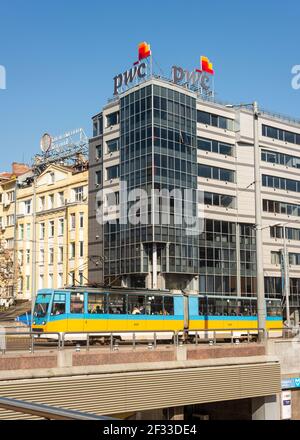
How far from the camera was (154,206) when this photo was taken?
5662cm

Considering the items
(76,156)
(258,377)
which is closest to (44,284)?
(76,156)

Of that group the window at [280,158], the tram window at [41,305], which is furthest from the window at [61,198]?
the tram window at [41,305]

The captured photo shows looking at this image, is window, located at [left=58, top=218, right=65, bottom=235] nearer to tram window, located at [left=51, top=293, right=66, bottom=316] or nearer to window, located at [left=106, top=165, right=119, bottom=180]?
window, located at [left=106, top=165, right=119, bottom=180]

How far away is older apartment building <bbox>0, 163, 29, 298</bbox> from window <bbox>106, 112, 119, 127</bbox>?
1964 centimetres

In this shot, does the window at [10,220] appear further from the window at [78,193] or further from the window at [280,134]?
the window at [280,134]

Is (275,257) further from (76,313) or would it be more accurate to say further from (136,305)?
(76,313)

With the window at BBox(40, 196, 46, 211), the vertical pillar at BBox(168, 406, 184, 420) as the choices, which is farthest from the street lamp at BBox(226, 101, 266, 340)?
the window at BBox(40, 196, 46, 211)

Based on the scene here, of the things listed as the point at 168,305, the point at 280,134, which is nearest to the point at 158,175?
the point at 280,134

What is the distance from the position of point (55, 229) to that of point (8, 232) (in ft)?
34.8

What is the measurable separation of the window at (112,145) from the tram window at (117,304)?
1203 inches

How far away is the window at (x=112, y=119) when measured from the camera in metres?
64.3

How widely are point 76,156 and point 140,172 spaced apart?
18.9 meters

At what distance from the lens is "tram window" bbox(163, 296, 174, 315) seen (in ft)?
123
